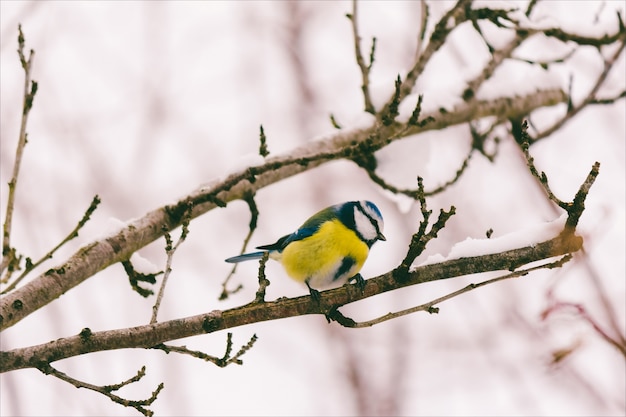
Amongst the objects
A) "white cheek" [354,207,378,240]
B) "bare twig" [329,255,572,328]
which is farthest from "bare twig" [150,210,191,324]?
"white cheek" [354,207,378,240]

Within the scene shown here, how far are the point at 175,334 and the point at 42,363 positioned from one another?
0.39 m

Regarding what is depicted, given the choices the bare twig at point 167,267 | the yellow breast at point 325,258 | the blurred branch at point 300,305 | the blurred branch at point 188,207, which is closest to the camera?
the blurred branch at point 300,305

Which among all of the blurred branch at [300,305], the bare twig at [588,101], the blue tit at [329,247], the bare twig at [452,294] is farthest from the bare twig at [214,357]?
the bare twig at [588,101]

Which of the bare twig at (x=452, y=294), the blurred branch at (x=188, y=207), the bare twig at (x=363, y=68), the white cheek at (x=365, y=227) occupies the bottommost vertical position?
the bare twig at (x=452, y=294)

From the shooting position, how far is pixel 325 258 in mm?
3441

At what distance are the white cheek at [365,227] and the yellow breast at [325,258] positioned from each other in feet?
0.26

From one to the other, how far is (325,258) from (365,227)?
355 mm

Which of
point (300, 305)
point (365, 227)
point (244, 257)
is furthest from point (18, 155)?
point (365, 227)

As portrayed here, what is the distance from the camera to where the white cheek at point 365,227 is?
3.66m

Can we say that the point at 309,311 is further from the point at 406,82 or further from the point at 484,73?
the point at 484,73

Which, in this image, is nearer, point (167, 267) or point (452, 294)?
point (452, 294)

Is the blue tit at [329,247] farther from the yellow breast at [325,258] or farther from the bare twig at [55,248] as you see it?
the bare twig at [55,248]

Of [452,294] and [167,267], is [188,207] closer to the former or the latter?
[167,267]

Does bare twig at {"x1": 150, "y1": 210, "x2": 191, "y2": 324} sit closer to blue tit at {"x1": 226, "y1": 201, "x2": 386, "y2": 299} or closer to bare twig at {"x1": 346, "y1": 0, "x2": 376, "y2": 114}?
blue tit at {"x1": 226, "y1": 201, "x2": 386, "y2": 299}
